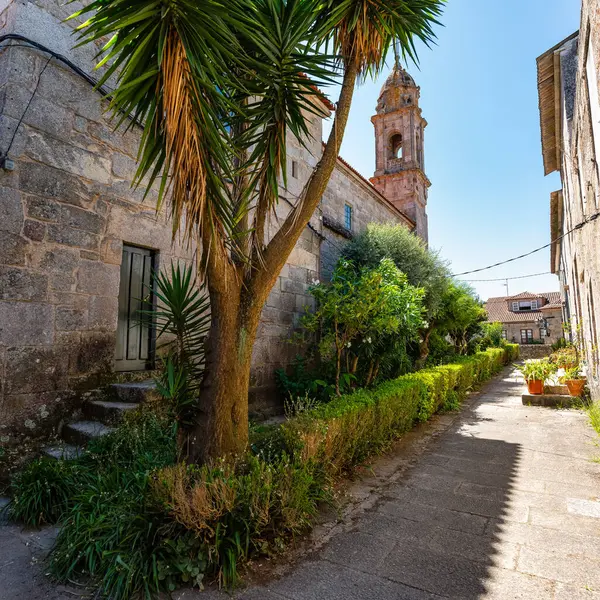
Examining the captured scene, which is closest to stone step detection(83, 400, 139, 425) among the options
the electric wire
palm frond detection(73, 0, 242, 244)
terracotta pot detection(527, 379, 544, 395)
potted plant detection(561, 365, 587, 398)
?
palm frond detection(73, 0, 242, 244)

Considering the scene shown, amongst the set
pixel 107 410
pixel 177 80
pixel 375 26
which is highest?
pixel 375 26

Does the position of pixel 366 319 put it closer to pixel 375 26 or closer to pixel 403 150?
pixel 375 26

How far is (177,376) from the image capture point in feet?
9.95

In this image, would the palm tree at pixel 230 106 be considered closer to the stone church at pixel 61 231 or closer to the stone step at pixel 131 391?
the stone church at pixel 61 231

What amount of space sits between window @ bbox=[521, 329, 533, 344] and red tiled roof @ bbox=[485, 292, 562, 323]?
2.99 ft

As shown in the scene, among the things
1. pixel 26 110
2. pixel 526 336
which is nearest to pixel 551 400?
pixel 26 110

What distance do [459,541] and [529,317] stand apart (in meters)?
38.4

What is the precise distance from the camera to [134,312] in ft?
16.0

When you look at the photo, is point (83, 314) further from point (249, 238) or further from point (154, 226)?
point (249, 238)

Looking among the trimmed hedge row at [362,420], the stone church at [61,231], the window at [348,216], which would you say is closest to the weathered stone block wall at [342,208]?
the window at [348,216]

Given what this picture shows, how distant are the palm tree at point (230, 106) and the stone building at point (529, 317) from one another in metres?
31.8

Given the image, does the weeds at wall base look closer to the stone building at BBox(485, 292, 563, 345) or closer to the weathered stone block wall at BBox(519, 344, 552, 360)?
the weathered stone block wall at BBox(519, 344, 552, 360)

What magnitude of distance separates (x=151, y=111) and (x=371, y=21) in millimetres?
2495

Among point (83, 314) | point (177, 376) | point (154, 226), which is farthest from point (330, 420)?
point (154, 226)
